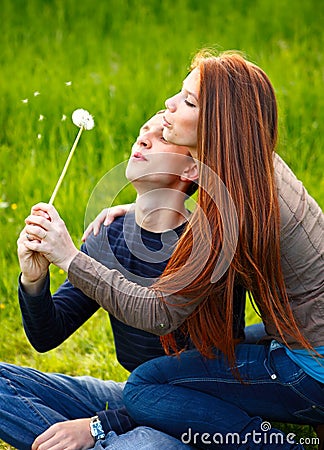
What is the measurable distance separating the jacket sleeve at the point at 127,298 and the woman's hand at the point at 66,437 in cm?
41

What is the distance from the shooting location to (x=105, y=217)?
9.23ft

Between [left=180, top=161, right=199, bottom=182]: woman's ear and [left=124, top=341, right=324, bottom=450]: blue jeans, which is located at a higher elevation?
[left=180, top=161, right=199, bottom=182]: woman's ear

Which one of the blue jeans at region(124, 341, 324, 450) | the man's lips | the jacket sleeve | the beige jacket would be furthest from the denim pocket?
the man's lips

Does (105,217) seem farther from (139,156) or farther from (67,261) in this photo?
(67,261)

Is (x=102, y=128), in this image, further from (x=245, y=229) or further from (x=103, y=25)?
(x=245, y=229)

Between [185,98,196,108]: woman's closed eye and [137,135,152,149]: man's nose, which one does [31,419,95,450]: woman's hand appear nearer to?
[137,135,152,149]: man's nose

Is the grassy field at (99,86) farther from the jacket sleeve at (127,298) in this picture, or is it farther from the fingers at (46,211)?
the fingers at (46,211)

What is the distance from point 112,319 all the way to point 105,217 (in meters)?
0.29

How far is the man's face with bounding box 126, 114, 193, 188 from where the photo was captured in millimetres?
2588

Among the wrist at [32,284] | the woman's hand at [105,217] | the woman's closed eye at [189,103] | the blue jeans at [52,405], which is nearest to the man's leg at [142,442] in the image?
the blue jeans at [52,405]

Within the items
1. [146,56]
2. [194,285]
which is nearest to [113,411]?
[194,285]

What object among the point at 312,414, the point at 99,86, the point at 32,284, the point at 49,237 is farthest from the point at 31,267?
the point at 99,86

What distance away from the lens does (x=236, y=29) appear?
5.65m

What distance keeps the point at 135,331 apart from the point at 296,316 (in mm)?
513
